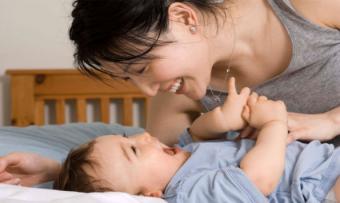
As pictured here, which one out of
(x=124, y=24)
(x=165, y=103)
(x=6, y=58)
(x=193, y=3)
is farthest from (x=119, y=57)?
(x=6, y=58)

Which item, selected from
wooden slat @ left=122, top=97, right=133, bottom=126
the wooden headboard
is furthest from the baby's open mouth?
wooden slat @ left=122, top=97, right=133, bottom=126

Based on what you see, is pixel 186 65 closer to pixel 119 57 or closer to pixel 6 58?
pixel 119 57

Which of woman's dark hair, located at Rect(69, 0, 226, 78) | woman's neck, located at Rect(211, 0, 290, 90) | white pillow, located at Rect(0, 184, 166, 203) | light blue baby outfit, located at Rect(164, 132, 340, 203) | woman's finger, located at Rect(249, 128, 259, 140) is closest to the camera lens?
white pillow, located at Rect(0, 184, 166, 203)

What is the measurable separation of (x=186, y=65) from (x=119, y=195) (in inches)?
14.8

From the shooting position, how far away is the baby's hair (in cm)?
99

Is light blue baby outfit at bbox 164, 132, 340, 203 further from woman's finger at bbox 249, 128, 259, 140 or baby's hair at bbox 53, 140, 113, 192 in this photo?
baby's hair at bbox 53, 140, 113, 192

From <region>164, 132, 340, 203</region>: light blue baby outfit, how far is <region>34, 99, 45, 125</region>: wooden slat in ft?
4.28

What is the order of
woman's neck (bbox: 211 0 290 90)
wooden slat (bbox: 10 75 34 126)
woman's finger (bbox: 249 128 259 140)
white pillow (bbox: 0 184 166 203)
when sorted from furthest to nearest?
1. wooden slat (bbox: 10 75 34 126)
2. woman's neck (bbox: 211 0 290 90)
3. woman's finger (bbox: 249 128 259 140)
4. white pillow (bbox: 0 184 166 203)

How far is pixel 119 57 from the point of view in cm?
108

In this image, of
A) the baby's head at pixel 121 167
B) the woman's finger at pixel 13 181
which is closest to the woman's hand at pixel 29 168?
the woman's finger at pixel 13 181

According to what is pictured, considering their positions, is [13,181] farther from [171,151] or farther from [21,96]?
→ [21,96]

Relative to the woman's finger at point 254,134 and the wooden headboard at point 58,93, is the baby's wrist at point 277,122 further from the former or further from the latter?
the wooden headboard at point 58,93

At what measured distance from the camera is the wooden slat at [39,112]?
2.30 m

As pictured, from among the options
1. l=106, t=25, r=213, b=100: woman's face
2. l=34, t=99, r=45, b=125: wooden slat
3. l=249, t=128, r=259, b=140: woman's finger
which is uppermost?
l=106, t=25, r=213, b=100: woman's face
